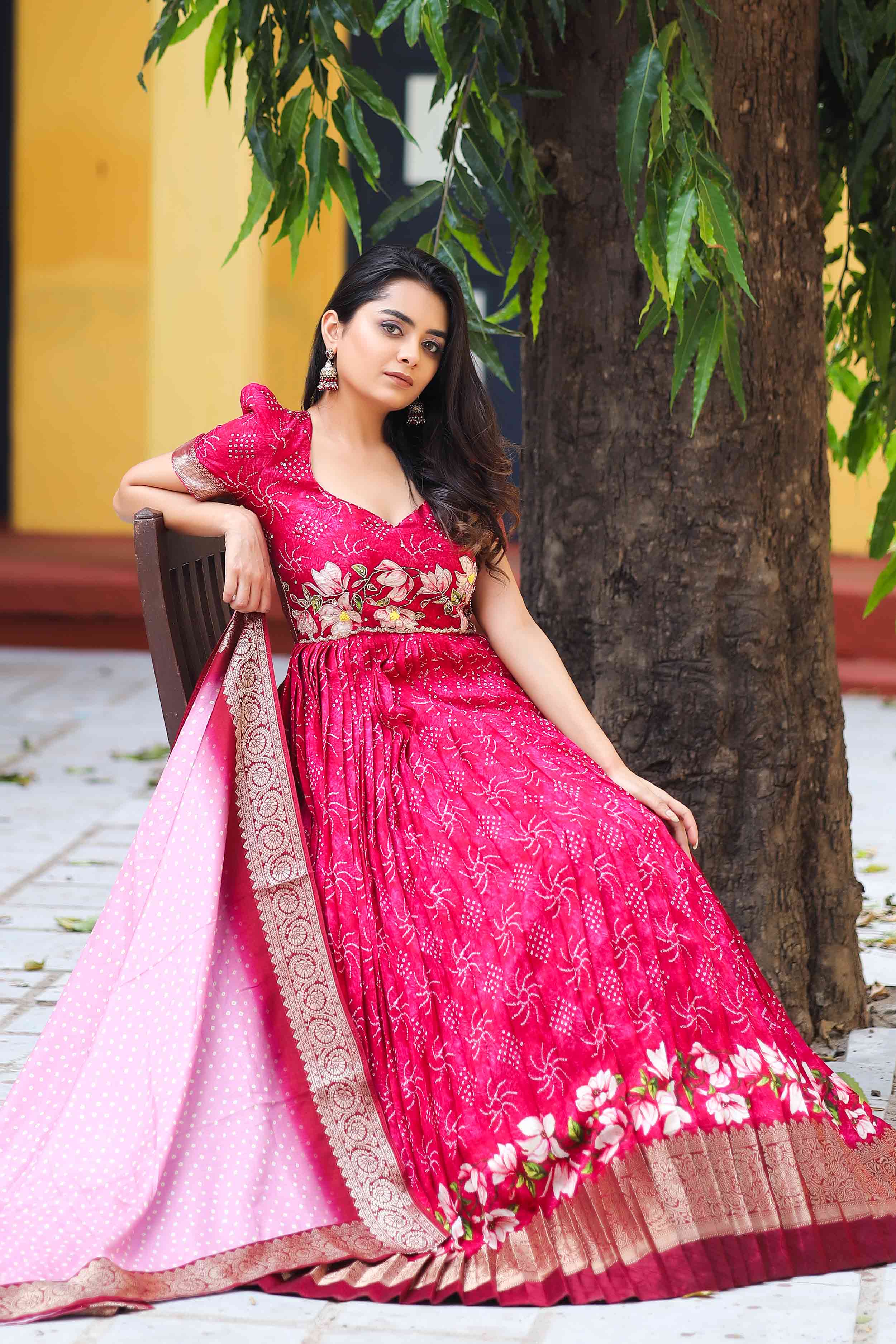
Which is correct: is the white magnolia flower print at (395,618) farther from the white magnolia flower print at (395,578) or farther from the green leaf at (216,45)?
the green leaf at (216,45)

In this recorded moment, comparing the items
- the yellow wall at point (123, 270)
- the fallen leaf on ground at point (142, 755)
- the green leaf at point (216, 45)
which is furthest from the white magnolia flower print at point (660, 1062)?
the yellow wall at point (123, 270)

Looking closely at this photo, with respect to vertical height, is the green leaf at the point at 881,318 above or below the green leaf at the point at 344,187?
below

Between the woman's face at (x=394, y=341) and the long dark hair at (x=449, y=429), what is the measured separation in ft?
0.06

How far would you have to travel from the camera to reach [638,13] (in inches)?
113

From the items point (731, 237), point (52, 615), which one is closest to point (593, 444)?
point (731, 237)

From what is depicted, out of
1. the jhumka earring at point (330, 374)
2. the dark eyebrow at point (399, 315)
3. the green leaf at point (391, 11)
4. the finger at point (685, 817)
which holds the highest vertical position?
the green leaf at point (391, 11)

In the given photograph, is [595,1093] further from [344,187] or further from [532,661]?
[344,187]

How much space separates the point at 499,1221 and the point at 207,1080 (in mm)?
445

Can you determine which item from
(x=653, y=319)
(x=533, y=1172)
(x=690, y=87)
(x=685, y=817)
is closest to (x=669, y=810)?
(x=685, y=817)

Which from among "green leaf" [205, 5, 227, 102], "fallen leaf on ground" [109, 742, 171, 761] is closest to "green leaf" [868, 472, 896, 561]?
"green leaf" [205, 5, 227, 102]

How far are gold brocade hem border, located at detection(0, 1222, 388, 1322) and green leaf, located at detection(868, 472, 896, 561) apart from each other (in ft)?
5.48

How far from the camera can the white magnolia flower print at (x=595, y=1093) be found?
7.57 ft

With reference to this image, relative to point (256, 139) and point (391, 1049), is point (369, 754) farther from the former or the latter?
point (256, 139)

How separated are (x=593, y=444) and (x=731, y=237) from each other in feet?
2.16
